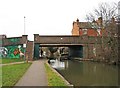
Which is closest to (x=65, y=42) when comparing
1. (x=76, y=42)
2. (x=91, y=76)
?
(x=76, y=42)

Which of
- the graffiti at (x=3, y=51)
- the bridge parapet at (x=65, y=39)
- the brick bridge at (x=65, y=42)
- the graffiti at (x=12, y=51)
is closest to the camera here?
the graffiti at (x=12, y=51)

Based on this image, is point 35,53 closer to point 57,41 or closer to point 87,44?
point 57,41

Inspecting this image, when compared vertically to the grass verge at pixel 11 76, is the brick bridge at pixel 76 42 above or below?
above

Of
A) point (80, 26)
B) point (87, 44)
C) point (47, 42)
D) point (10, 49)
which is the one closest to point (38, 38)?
point (47, 42)

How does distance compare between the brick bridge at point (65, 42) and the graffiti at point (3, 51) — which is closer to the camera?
the brick bridge at point (65, 42)

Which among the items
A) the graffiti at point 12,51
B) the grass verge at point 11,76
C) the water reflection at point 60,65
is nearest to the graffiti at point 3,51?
the graffiti at point 12,51

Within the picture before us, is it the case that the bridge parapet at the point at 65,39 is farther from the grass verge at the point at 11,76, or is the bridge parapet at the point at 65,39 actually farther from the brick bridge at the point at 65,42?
the grass verge at the point at 11,76

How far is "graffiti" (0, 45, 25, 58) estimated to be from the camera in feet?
157

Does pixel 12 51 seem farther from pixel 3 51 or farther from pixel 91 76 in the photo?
pixel 91 76

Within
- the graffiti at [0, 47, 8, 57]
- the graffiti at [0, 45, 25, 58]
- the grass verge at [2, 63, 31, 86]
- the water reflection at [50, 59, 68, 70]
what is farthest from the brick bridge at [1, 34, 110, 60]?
the grass verge at [2, 63, 31, 86]

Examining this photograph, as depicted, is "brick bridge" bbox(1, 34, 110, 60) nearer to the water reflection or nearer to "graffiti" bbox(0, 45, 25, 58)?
"graffiti" bbox(0, 45, 25, 58)

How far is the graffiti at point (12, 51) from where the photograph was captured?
48000 millimetres

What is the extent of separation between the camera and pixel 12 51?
162ft

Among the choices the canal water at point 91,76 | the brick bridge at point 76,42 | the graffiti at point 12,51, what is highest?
the brick bridge at point 76,42
